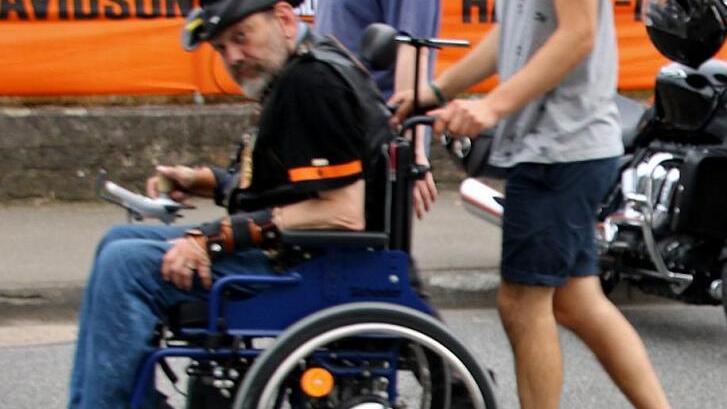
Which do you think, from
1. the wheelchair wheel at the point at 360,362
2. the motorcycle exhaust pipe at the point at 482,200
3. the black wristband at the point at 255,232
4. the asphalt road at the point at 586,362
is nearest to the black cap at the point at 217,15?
the black wristband at the point at 255,232

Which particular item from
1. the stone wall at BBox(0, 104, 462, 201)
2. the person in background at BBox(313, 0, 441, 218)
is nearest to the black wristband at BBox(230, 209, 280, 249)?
the person in background at BBox(313, 0, 441, 218)

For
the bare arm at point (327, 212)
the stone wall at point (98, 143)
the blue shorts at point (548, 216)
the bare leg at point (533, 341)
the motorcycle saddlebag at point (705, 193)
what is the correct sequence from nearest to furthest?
the bare arm at point (327, 212)
the blue shorts at point (548, 216)
the bare leg at point (533, 341)
the motorcycle saddlebag at point (705, 193)
the stone wall at point (98, 143)

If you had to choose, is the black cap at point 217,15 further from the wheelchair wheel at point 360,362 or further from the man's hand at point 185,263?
the wheelchair wheel at point 360,362

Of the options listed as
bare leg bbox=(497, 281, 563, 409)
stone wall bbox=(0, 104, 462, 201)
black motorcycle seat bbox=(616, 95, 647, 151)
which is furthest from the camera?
stone wall bbox=(0, 104, 462, 201)

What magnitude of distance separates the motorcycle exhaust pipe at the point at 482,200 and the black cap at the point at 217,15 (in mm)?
2581

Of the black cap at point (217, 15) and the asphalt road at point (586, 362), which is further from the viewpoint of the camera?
the asphalt road at point (586, 362)

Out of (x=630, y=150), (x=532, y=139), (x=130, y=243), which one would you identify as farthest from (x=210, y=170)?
(x=630, y=150)

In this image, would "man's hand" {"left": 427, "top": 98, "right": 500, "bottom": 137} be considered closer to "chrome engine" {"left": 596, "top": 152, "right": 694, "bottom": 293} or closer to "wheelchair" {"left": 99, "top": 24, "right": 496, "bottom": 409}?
"wheelchair" {"left": 99, "top": 24, "right": 496, "bottom": 409}

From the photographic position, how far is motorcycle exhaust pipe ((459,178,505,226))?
5625mm

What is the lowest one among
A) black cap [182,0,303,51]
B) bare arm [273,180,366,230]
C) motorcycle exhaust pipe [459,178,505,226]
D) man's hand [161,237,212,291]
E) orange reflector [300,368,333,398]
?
motorcycle exhaust pipe [459,178,505,226]

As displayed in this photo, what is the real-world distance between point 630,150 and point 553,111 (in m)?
2.53

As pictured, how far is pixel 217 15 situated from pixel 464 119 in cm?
65

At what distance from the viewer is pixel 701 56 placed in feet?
17.1

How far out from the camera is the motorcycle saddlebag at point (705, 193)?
514cm
